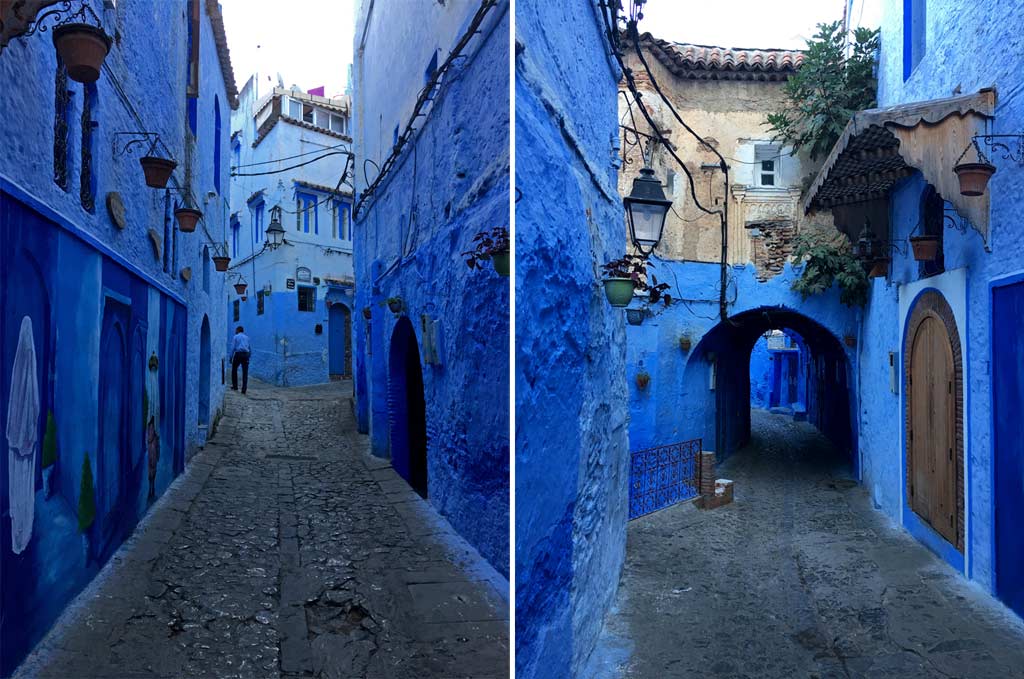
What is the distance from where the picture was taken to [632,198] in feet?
17.9

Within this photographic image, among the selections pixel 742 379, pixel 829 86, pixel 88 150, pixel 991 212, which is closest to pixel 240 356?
pixel 742 379

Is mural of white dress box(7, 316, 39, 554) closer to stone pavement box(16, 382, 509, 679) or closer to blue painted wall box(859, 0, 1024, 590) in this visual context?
stone pavement box(16, 382, 509, 679)

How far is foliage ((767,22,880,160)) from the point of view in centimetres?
982

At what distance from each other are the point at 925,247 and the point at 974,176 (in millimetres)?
1593

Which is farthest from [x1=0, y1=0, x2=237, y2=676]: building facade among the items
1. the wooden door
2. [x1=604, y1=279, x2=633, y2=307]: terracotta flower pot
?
the wooden door

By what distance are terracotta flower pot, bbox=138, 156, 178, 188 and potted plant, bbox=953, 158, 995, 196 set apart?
5686mm

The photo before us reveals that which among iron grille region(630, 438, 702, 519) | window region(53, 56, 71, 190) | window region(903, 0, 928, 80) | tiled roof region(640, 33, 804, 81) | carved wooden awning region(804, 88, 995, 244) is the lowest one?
iron grille region(630, 438, 702, 519)

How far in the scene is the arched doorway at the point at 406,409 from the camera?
9.31 metres

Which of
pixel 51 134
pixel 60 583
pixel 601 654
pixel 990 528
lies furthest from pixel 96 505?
pixel 990 528

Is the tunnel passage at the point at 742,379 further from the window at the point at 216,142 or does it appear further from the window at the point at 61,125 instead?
the window at the point at 61,125

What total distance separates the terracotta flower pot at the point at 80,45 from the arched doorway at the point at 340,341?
12913mm

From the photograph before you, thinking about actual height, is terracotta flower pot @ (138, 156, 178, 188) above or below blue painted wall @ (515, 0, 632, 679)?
above

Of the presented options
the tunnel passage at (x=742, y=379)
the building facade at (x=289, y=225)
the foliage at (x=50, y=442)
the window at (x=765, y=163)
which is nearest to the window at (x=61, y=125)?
the foliage at (x=50, y=442)

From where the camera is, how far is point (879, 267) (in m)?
8.87
